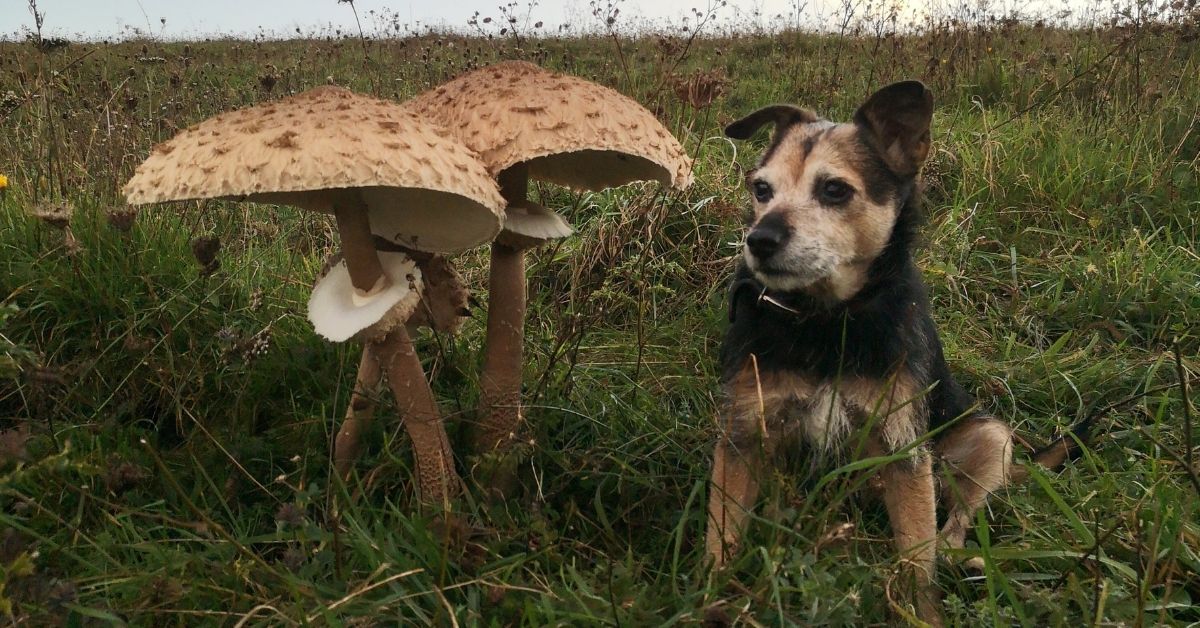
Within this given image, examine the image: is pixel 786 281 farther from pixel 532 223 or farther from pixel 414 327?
pixel 414 327

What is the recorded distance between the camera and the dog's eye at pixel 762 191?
8.64 ft

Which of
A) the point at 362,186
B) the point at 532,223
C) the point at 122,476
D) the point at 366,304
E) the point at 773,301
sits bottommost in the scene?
the point at 122,476

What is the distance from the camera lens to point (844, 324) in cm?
223

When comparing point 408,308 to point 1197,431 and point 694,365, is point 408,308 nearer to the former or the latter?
point 694,365

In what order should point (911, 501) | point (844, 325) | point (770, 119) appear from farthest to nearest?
point (770, 119), point (911, 501), point (844, 325)

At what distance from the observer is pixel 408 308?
1.98 meters

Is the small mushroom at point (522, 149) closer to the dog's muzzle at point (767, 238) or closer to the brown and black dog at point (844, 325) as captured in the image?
the dog's muzzle at point (767, 238)

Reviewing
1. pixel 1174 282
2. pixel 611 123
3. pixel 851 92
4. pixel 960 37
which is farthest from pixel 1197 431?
pixel 960 37

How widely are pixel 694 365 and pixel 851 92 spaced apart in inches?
153

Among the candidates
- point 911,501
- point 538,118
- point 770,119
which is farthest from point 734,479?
point 770,119

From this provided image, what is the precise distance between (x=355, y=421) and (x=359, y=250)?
2.31 ft

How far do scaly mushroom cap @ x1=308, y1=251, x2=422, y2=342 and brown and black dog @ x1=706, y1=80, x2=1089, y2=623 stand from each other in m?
0.99

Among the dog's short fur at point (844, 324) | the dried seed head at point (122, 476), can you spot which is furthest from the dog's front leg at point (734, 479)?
the dried seed head at point (122, 476)

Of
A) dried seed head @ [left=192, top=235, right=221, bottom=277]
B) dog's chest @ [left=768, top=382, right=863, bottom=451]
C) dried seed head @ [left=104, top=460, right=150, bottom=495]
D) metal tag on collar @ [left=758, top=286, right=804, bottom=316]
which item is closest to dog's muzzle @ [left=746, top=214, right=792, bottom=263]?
metal tag on collar @ [left=758, top=286, right=804, bottom=316]
